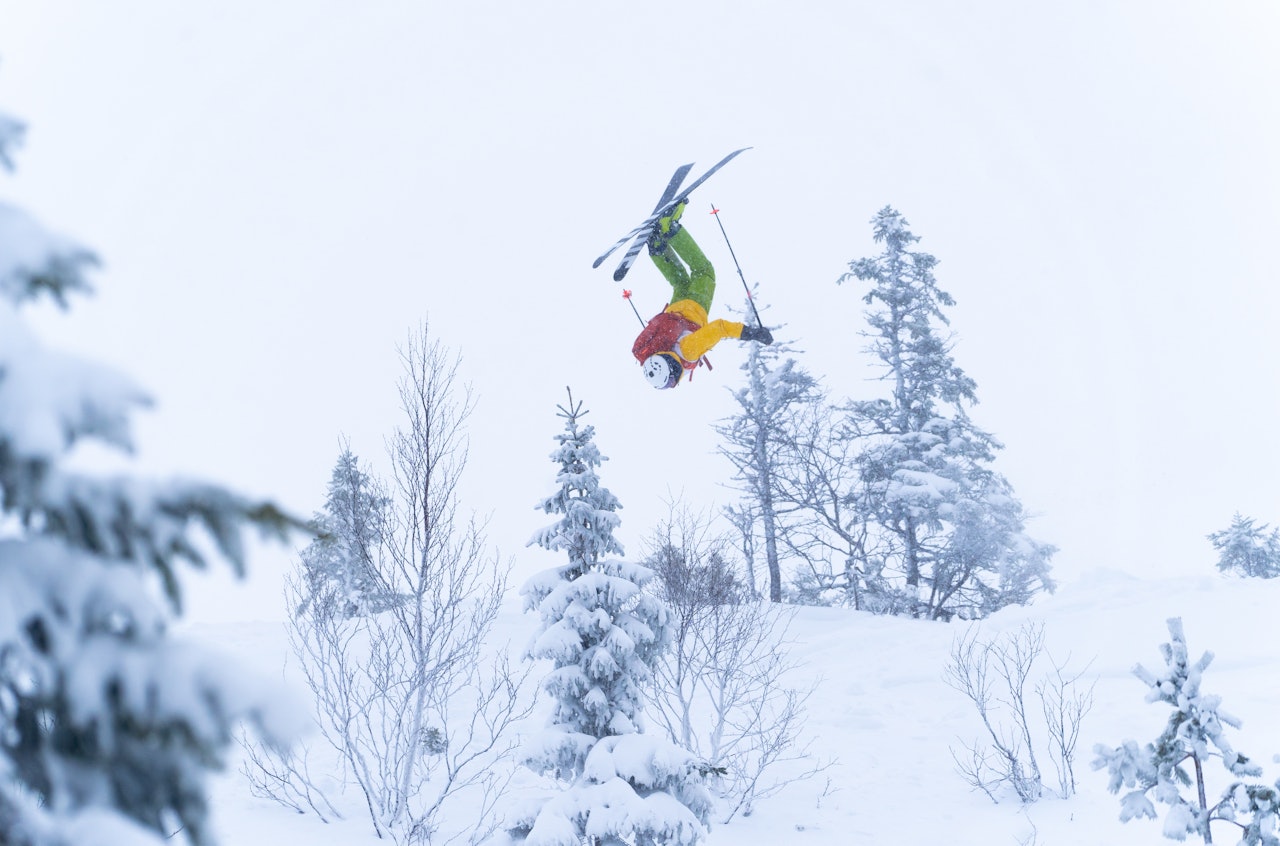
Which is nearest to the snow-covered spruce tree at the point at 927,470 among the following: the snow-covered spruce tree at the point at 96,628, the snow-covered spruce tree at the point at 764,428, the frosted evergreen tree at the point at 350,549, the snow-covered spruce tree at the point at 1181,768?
the snow-covered spruce tree at the point at 764,428

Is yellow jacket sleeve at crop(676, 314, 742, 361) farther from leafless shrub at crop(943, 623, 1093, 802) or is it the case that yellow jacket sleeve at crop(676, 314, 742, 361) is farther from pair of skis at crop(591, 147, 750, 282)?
leafless shrub at crop(943, 623, 1093, 802)

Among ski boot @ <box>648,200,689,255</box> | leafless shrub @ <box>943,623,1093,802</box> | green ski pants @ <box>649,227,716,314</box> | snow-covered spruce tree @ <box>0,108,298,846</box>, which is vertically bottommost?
leafless shrub @ <box>943,623,1093,802</box>

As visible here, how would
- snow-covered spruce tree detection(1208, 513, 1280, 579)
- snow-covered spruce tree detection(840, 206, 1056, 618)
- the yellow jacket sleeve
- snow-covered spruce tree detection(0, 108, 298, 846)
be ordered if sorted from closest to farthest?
1. snow-covered spruce tree detection(0, 108, 298, 846)
2. the yellow jacket sleeve
3. snow-covered spruce tree detection(840, 206, 1056, 618)
4. snow-covered spruce tree detection(1208, 513, 1280, 579)

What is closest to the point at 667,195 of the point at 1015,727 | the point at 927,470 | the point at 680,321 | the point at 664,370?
the point at 680,321

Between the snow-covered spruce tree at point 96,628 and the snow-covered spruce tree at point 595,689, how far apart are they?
7.16 meters

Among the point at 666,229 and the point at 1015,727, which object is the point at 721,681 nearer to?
the point at 1015,727

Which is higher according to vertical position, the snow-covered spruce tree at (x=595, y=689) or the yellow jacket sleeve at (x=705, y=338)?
the yellow jacket sleeve at (x=705, y=338)

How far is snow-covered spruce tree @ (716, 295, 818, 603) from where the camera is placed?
2848cm

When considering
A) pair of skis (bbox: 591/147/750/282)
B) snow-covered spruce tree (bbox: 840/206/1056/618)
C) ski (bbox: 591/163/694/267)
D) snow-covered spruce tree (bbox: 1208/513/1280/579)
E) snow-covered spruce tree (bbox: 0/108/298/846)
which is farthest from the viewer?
snow-covered spruce tree (bbox: 1208/513/1280/579)

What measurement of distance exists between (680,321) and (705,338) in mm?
451

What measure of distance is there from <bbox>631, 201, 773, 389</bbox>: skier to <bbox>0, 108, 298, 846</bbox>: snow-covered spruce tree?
918 cm

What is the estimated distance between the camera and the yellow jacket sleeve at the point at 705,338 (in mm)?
10633

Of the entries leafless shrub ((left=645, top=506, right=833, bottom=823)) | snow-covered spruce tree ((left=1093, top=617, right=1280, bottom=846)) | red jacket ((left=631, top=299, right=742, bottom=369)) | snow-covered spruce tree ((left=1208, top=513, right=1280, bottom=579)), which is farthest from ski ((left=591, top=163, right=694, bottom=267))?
snow-covered spruce tree ((left=1208, top=513, right=1280, bottom=579))

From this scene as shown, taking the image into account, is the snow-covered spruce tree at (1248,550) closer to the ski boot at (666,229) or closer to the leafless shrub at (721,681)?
the leafless shrub at (721,681)
